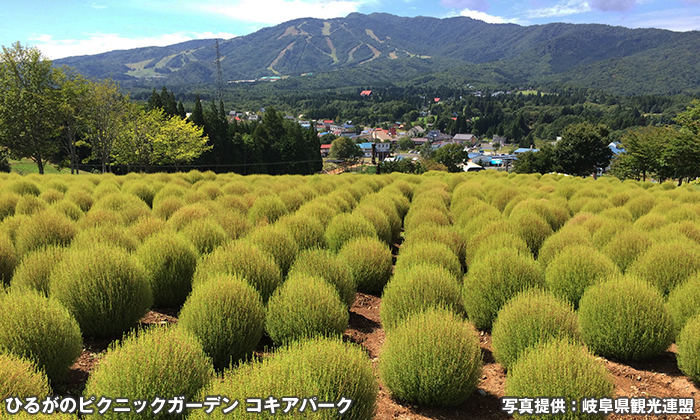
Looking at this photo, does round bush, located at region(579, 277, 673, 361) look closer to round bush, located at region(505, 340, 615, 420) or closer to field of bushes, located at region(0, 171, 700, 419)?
field of bushes, located at region(0, 171, 700, 419)

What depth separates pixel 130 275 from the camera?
5.17 m

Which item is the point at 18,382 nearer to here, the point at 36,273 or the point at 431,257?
the point at 36,273

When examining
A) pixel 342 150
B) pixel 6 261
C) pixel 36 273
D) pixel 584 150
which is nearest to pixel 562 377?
pixel 36 273

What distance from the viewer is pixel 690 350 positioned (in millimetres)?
4570

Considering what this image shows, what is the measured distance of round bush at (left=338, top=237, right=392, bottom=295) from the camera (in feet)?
24.7

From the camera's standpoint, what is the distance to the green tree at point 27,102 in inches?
1254

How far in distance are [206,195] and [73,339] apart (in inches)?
355

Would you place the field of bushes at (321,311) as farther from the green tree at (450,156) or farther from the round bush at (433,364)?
the green tree at (450,156)

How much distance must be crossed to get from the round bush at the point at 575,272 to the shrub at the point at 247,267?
469cm

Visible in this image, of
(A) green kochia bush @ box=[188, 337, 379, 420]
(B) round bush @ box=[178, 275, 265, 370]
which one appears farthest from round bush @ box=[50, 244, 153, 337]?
(A) green kochia bush @ box=[188, 337, 379, 420]

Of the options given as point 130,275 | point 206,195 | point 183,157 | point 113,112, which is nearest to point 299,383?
point 130,275

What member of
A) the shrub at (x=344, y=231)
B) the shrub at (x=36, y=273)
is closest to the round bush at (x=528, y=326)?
the shrub at (x=344, y=231)

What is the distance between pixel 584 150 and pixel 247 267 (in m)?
62.9

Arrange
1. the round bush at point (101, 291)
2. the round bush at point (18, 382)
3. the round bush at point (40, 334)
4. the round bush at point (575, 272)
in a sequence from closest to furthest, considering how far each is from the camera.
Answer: the round bush at point (18, 382) < the round bush at point (40, 334) < the round bush at point (101, 291) < the round bush at point (575, 272)
